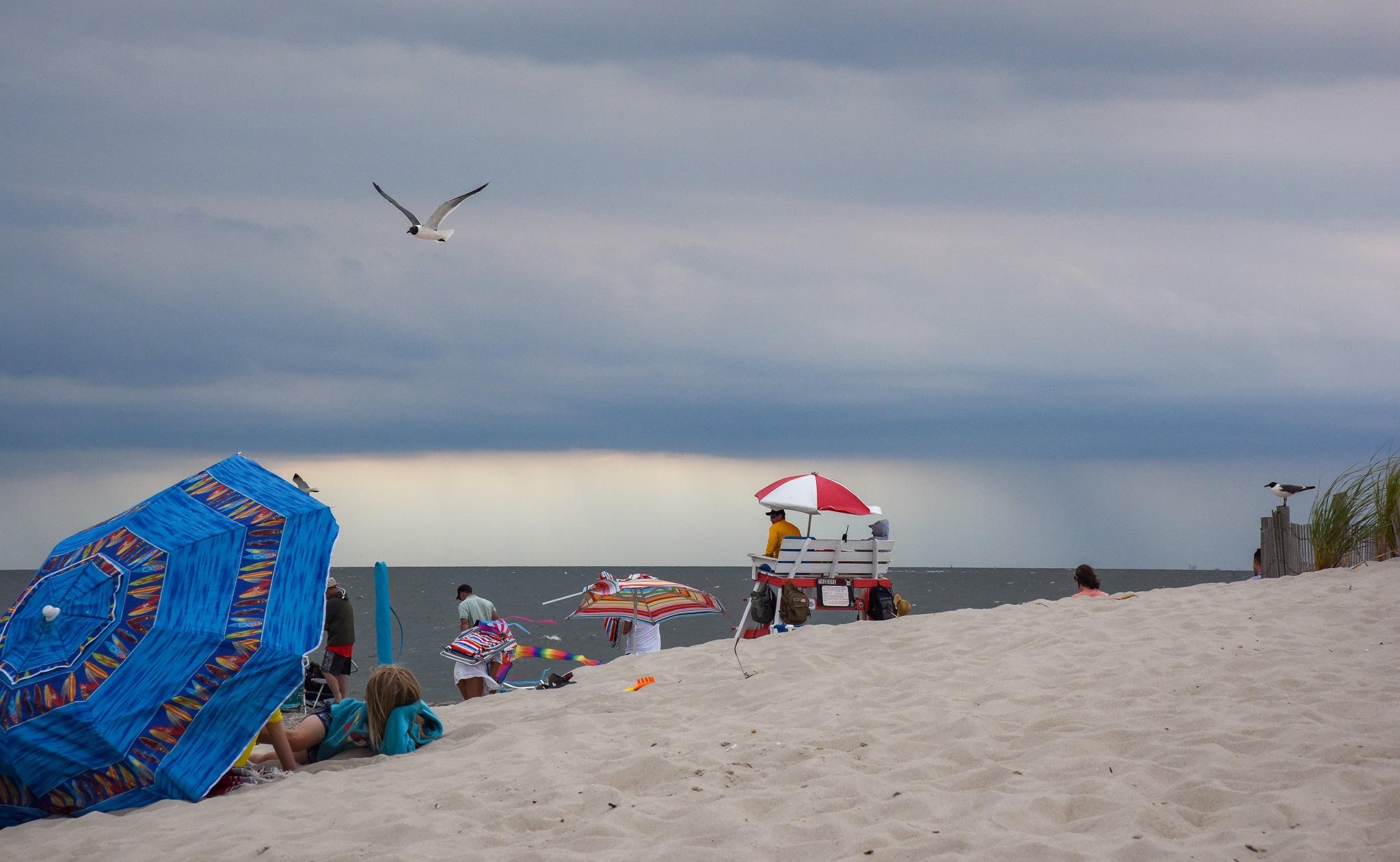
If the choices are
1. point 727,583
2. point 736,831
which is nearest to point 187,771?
point 736,831

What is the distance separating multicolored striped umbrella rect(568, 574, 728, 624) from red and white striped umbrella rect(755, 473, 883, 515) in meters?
1.60

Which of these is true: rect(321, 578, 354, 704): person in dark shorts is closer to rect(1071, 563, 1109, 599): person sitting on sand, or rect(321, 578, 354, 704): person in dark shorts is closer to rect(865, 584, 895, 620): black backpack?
rect(865, 584, 895, 620): black backpack

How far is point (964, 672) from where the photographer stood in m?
6.53

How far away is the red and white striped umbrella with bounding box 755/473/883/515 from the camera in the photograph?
1062 cm

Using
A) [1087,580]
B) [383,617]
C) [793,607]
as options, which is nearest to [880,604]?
[793,607]

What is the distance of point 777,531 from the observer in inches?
434

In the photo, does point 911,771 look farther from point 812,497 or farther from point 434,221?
point 434,221

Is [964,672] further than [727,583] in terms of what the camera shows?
No

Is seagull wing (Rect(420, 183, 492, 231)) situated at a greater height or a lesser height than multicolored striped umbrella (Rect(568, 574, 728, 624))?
greater

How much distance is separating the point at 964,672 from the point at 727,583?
323 ft

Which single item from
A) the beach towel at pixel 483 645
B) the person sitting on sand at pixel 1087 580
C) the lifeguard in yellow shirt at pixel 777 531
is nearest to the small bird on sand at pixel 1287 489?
the person sitting on sand at pixel 1087 580

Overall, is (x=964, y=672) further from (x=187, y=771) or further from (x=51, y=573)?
(x=51, y=573)

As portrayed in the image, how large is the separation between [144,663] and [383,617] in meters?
2.03

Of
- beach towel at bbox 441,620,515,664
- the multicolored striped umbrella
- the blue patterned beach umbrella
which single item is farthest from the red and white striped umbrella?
the blue patterned beach umbrella
